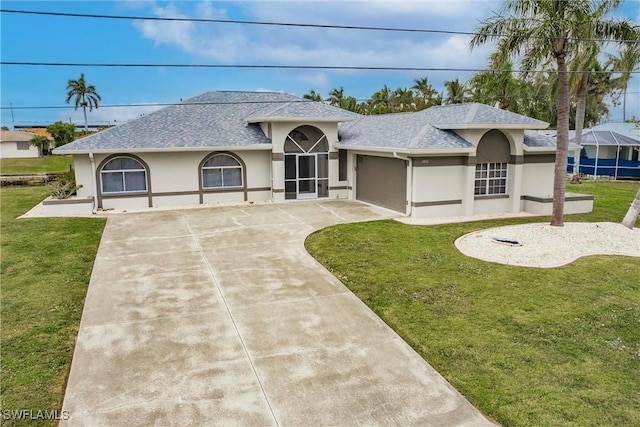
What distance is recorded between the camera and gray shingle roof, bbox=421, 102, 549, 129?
17484 millimetres

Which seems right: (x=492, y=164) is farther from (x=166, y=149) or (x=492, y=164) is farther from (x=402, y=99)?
(x=402, y=99)

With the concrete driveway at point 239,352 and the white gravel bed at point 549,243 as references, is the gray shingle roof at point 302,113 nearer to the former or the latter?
the white gravel bed at point 549,243

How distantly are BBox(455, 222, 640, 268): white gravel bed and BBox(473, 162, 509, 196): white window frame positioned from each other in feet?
10.8

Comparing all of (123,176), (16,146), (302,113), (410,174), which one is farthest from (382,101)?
(16,146)

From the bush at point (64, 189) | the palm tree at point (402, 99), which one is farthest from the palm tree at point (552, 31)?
the palm tree at point (402, 99)

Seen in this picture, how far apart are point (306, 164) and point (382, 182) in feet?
13.5

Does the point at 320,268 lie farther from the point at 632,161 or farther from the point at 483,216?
the point at 632,161

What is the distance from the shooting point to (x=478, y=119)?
1772cm

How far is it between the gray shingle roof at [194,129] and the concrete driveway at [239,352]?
8.15 meters

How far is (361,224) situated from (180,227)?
6334 mm

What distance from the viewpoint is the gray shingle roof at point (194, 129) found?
64.0ft

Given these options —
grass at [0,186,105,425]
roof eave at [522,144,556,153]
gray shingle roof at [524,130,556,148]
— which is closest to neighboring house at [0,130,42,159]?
grass at [0,186,105,425]

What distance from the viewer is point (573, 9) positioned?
13922 mm

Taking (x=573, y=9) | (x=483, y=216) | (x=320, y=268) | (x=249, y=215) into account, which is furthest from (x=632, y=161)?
(x=320, y=268)
